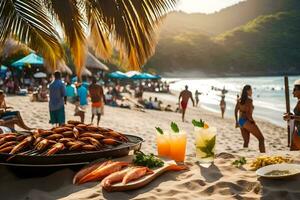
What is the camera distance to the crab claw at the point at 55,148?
4.14 m

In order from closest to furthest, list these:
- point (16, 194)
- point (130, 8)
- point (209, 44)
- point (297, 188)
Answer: point (297, 188) → point (16, 194) → point (130, 8) → point (209, 44)

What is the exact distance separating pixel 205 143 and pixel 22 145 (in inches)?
82.5

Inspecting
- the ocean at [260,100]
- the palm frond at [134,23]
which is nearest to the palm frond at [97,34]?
the palm frond at [134,23]

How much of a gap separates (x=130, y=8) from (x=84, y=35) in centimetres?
100

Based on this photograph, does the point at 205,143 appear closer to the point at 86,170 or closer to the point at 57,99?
the point at 86,170

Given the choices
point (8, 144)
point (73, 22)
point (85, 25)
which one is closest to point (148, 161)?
point (8, 144)

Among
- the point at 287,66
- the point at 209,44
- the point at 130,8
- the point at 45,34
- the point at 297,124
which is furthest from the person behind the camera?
the point at 209,44

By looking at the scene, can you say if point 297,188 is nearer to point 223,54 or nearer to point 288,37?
point 223,54

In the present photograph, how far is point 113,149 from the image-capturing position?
4406 millimetres

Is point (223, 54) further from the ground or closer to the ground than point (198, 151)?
further from the ground

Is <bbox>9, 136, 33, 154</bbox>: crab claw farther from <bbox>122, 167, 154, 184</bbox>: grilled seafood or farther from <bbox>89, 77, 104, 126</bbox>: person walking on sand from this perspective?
<bbox>89, 77, 104, 126</bbox>: person walking on sand

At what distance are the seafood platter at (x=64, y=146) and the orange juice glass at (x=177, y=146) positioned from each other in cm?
47

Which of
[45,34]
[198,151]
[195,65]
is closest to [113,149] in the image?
[198,151]

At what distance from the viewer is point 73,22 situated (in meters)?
5.54
